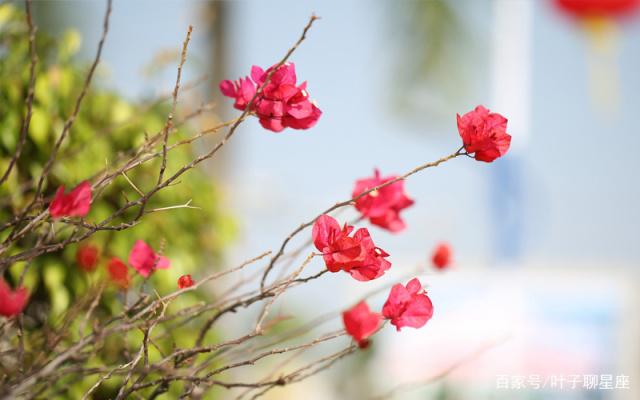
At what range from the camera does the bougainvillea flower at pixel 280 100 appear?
115cm

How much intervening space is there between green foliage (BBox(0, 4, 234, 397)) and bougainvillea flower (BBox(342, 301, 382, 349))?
0.76m

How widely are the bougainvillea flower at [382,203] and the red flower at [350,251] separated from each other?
10.3 inches

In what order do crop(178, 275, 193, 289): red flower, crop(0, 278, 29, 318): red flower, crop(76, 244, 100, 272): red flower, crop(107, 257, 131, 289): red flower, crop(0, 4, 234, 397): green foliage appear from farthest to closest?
crop(0, 4, 234, 397): green foliage
crop(76, 244, 100, 272): red flower
crop(107, 257, 131, 289): red flower
crop(178, 275, 193, 289): red flower
crop(0, 278, 29, 318): red flower

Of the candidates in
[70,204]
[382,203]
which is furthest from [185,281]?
[382,203]

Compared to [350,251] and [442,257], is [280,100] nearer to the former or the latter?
[350,251]

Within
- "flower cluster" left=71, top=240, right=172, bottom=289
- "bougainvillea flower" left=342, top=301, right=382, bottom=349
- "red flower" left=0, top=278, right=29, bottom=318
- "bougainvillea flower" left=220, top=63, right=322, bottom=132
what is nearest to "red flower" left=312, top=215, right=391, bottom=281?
"bougainvillea flower" left=342, top=301, right=382, bottom=349

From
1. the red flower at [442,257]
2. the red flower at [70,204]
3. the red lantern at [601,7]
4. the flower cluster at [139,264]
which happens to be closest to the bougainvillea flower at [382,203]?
the red flower at [442,257]

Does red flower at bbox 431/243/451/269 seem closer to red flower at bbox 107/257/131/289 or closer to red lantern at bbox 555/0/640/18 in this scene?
red flower at bbox 107/257/131/289

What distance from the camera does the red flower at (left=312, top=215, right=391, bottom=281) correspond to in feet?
3.62

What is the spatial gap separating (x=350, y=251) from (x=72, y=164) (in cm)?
110

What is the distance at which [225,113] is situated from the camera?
568cm

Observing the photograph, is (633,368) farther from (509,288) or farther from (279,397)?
(279,397)

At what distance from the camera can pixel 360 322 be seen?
112 cm

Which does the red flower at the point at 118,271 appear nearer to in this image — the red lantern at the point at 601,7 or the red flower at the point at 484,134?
the red flower at the point at 484,134
